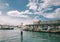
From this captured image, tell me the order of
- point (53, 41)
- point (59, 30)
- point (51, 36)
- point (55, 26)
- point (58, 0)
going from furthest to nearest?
point (51, 36), point (53, 41), point (55, 26), point (59, 30), point (58, 0)

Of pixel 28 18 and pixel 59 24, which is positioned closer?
pixel 28 18

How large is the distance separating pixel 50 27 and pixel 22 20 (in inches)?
106

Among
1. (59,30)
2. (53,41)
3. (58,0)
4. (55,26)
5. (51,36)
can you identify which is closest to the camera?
(58,0)

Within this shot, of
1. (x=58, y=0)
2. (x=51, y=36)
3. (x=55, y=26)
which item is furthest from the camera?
(x=51, y=36)

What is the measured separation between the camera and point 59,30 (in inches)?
298

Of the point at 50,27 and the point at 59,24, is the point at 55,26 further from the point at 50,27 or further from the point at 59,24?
the point at 50,27

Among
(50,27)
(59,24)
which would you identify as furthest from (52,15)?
(50,27)

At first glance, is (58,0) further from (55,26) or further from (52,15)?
(55,26)

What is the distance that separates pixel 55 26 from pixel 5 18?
2832 millimetres

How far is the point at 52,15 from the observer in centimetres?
728

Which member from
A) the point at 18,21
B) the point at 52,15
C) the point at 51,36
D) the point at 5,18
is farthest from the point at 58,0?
the point at 51,36

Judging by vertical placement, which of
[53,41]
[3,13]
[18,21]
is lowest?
[53,41]

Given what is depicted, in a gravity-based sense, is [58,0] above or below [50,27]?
above

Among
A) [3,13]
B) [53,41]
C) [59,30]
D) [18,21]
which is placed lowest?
[53,41]
